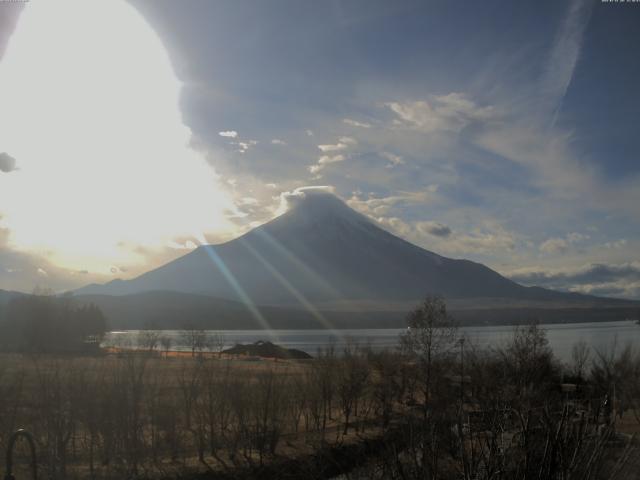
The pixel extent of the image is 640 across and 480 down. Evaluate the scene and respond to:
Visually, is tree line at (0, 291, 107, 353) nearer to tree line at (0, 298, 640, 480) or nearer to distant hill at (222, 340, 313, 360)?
distant hill at (222, 340, 313, 360)

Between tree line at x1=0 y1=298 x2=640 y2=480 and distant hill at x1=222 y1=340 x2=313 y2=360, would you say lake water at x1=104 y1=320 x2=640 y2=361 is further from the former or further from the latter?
tree line at x1=0 y1=298 x2=640 y2=480

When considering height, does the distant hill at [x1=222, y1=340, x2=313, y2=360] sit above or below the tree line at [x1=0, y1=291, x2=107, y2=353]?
below

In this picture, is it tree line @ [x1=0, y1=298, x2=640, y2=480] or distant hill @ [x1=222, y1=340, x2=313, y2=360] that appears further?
distant hill @ [x1=222, y1=340, x2=313, y2=360]

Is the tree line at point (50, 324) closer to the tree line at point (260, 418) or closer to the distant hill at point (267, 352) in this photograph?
the distant hill at point (267, 352)

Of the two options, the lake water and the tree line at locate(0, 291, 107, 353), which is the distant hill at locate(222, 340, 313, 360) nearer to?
the lake water

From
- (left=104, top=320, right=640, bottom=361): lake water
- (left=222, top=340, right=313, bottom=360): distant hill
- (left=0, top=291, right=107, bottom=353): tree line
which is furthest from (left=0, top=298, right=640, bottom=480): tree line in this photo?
(left=0, top=291, right=107, bottom=353): tree line

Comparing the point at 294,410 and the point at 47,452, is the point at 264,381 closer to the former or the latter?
the point at 294,410

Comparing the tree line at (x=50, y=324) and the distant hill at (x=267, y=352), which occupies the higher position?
the tree line at (x=50, y=324)

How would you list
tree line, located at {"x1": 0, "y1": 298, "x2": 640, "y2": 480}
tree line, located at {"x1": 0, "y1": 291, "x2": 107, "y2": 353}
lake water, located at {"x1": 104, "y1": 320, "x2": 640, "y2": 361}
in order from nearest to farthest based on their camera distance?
tree line, located at {"x1": 0, "y1": 298, "x2": 640, "y2": 480} < tree line, located at {"x1": 0, "y1": 291, "x2": 107, "y2": 353} < lake water, located at {"x1": 104, "y1": 320, "x2": 640, "y2": 361}

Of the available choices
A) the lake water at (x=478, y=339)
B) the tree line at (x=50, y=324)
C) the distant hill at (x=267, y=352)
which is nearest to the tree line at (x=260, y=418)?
the lake water at (x=478, y=339)

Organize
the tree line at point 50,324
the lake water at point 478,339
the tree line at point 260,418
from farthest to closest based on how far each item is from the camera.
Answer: the lake water at point 478,339 < the tree line at point 50,324 < the tree line at point 260,418

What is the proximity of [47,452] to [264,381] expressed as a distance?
35.8 ft

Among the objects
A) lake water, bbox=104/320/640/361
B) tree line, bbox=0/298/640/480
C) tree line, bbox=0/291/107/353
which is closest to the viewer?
tree line, bbox=0/298/640/480

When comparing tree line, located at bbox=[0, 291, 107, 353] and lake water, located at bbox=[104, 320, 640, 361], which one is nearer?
tree line, located at bbox=[0, 291, 107, 353]
